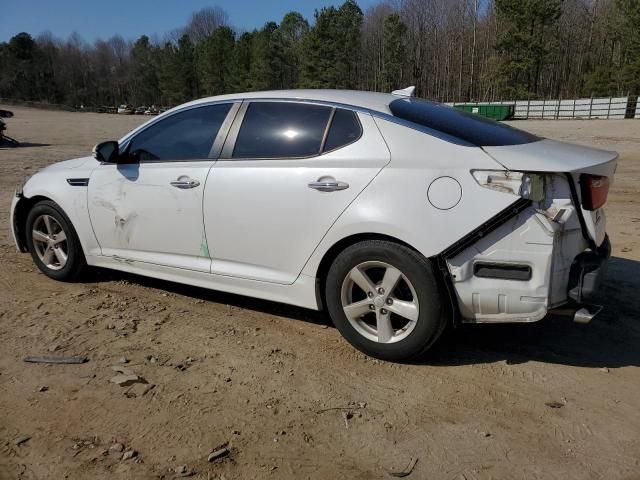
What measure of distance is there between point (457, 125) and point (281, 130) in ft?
3.83

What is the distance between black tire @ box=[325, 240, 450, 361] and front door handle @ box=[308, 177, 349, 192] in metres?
0.37

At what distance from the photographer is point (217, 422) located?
9.39 ft

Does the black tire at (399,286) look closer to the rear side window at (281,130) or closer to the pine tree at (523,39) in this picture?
the rear side window at (281,130)

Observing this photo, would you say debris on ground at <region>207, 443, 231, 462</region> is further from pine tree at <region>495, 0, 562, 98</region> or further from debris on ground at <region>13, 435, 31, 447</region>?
pine tree at <region>495, 0, 562, 98</region>

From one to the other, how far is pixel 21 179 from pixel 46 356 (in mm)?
9455

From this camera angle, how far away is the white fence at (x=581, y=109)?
43.2m

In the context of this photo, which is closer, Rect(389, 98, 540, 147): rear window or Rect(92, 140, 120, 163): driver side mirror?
Rect(389, 98, 540, 147): rear window

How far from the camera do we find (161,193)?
13.6 feet

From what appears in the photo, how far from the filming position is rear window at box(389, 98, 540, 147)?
3320 millimetres

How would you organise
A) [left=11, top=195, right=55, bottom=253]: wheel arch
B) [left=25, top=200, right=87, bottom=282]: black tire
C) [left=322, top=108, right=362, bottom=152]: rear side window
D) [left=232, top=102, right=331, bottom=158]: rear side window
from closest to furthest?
[left=322, top=108, right=362, bottom=152]: rear side window
[left=232, top=102, right=331, bottom=158]: rear side window
[left=25, top=200, right=87, bottom=282]: black tire
[left=11, top=195, right=55, bottom=253]: wheel arch

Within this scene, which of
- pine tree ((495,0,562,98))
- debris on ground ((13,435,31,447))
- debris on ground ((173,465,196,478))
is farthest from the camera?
pine tree ((495,0,562,98))

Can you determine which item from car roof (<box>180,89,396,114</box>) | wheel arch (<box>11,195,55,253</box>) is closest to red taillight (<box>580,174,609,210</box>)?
car roof (<box>180,89,396,114</box>)

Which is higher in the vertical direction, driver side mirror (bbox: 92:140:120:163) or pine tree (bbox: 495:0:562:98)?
pine tree (bbox: 495:0:562:98)

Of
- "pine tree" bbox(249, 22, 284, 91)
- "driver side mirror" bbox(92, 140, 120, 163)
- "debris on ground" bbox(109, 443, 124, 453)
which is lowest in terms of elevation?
"debris on ground" bbox(109, 443, 124, 453)
